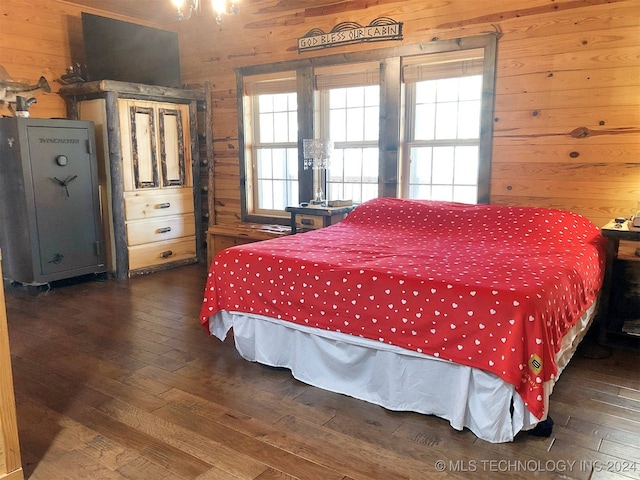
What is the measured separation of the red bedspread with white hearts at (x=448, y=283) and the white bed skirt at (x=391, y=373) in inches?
3.5

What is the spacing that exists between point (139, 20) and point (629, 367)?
5.60m

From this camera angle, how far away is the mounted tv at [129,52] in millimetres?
4762

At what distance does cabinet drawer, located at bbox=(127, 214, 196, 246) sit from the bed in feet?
7.60

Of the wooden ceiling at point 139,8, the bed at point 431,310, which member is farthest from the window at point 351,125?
the wooden ceiling at point 139,8

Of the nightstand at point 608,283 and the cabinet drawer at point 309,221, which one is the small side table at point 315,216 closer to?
the cabinet drawer at point 309,221

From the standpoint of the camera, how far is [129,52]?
5.00 m

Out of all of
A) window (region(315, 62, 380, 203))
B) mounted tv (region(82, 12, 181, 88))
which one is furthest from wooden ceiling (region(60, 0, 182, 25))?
window (region(315, 62, 380, 203))

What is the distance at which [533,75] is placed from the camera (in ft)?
12.2

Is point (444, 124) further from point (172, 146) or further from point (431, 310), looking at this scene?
point (172, 146)

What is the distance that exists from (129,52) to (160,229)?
1770 millimetres

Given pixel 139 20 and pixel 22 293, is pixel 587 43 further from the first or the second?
pixel 22 293

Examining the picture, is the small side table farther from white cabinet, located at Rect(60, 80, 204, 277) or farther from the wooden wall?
white cabinet, located at Rect(60, 80, 204, 277)

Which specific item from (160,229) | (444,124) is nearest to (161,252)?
(160,229)

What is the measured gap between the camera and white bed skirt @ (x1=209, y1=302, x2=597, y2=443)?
2121 millimetres
